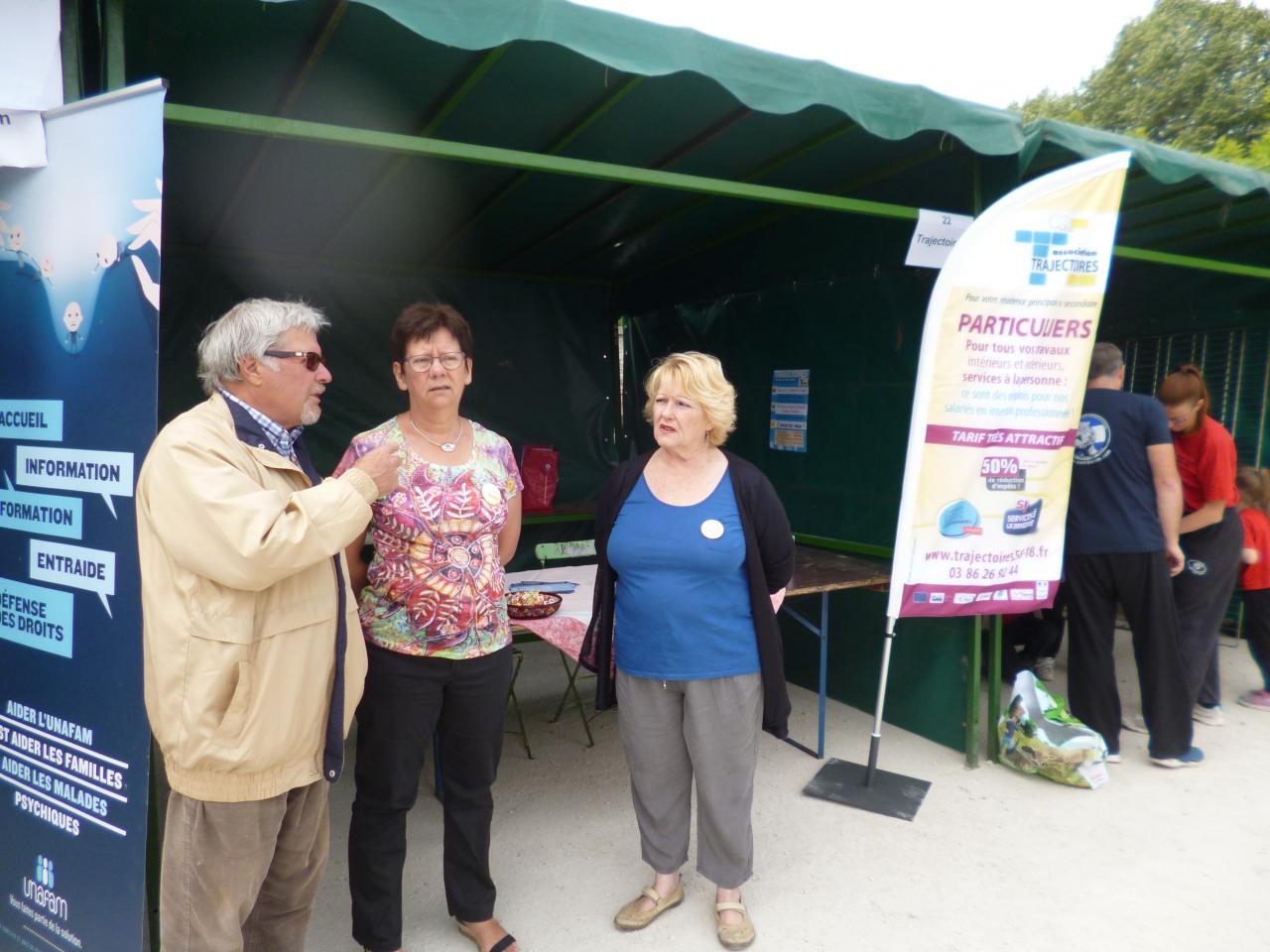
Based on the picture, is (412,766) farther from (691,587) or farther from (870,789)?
(870,789)

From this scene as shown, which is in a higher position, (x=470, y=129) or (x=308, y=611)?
(x=470, y=129)

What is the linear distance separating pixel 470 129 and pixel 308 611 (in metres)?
2.28

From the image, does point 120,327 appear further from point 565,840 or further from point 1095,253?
point 1095,253

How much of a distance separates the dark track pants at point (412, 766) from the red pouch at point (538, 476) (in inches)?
139

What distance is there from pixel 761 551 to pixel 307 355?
1.30 m

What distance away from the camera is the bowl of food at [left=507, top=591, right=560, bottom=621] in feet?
9.87

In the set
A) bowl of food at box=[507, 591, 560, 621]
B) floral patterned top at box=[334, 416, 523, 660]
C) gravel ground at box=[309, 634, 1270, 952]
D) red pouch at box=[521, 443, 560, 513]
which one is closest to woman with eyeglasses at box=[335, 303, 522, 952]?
floral patterned top at box=[334, 416, 523, 660]

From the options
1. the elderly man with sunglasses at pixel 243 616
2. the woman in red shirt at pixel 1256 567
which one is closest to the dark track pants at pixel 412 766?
the elderly man with sunglasses at pixel 243 616

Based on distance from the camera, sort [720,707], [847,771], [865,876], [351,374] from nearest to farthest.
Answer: [720,707], [865,876], [847,771], [351,374]

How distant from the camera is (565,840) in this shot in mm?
2877

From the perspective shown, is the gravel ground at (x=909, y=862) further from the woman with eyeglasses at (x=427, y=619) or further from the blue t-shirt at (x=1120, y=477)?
the blue t-shirt at (x=1120, y=477)

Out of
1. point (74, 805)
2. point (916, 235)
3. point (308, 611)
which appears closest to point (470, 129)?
point (916, 235)

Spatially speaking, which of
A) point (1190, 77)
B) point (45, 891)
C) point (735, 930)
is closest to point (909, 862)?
point (735, 930)

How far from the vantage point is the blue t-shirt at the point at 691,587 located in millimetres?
2184
